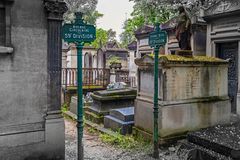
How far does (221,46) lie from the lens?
9531 mm

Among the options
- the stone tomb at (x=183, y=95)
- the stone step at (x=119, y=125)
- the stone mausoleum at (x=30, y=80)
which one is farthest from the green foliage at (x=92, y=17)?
the stone mausoleum at (x=30, y=80)

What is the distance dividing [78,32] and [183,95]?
10.9 feet

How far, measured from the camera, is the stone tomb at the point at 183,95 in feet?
19.9

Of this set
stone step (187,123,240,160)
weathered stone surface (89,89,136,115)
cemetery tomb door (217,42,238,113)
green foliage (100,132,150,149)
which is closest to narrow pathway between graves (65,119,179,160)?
green foliage (100,132,150,149)

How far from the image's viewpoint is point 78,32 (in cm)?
403

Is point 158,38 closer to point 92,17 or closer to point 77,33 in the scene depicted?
point 77,33

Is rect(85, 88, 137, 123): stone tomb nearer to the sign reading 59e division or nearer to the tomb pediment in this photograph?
the tomb pediment

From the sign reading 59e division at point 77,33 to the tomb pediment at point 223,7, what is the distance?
6102 mm

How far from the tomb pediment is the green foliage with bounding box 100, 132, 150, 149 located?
5198 millimetres

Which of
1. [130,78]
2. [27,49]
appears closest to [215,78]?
[27,49]

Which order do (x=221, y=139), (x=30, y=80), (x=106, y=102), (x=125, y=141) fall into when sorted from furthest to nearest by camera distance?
(x=106, y=102)
(x=125, y=141)
(x=221, y=139)
(x=30, y=80)

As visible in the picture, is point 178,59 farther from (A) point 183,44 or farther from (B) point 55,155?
(B) point 55,155

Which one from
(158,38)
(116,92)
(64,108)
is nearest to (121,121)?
(116,92)

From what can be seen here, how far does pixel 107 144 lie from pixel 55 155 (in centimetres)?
185
